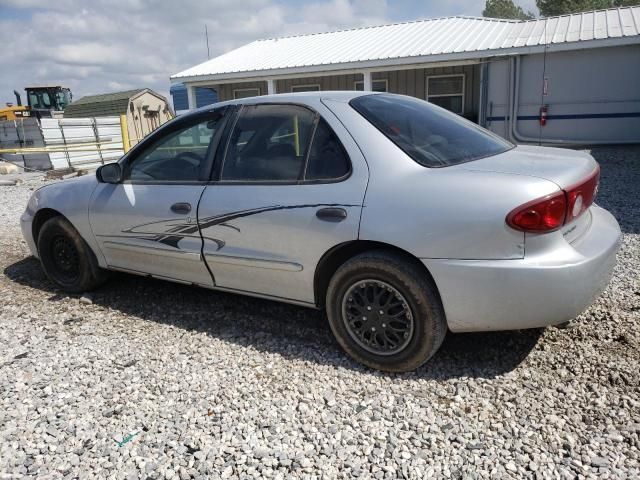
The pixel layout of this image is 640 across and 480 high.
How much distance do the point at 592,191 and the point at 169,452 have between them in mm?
2651

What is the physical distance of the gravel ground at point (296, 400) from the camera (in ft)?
7.35

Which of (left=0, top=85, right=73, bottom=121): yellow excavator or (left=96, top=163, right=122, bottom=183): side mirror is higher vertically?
→ (left=0, top=85, right=73, bottom=121): yellow excavator

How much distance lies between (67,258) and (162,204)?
4.76ft

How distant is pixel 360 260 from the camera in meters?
2.81

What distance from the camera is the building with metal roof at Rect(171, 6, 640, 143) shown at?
12.6m

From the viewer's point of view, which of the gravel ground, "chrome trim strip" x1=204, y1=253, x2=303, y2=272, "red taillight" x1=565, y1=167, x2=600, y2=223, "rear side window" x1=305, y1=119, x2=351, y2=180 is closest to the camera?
the gravel ground

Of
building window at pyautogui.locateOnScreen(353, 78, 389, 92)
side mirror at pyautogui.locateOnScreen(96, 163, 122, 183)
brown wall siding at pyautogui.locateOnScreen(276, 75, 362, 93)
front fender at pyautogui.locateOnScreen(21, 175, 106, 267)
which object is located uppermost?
brown wall siding at pyautogui.locateOnScreen(276, 75, 362, 93)

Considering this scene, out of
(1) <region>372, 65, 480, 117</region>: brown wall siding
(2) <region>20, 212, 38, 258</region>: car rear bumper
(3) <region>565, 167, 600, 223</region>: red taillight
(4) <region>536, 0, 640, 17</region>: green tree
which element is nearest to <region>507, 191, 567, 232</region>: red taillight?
(3) <region>565, 167, 600, 223</region>: red taillight

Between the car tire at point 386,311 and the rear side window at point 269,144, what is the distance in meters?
0.75

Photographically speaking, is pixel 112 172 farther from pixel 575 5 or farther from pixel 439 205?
pixel 575 5

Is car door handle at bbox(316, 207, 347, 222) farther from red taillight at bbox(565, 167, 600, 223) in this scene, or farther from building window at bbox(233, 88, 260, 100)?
building window at bbox(233, 88, 260, 100)

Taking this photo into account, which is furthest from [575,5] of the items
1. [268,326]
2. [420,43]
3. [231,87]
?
[268,326]

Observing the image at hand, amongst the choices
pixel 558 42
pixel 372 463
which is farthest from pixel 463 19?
pixel 372 463

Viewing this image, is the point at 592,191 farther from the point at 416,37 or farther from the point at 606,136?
the point at 416,37
